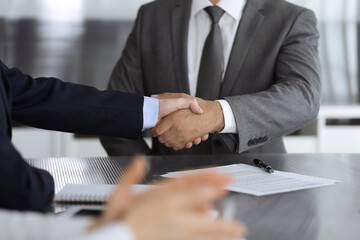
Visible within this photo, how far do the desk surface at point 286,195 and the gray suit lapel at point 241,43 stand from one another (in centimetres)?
44

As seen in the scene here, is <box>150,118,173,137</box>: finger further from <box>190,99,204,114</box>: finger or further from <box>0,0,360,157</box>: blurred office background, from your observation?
<box>0,0,360,157</box>: blurred office background

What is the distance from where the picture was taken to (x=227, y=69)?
222 centimetres

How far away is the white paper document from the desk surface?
3 cm

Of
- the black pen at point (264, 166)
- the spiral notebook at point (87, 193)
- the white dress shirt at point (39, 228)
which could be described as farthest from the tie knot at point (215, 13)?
the white dress shirt at point (39, 228)

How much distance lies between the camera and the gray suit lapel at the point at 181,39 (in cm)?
229

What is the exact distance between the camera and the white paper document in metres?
1.33

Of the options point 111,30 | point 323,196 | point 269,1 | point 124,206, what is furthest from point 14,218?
point 111,30

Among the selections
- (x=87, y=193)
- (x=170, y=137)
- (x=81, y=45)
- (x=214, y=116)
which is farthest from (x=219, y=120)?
(x=81, y=45)

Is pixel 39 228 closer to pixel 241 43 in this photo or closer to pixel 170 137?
pixel 170 137

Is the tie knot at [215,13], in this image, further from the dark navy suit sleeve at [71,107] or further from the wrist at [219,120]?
the dark navy suit sleeve at [71,107]

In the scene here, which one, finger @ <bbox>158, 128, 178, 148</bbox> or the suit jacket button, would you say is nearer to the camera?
finger @ <bbox>158, 128, 178, 148</bbox>

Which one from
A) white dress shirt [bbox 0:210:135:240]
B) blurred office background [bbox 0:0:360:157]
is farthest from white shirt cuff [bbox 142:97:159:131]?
blurred office background [bbox 0:0:360:157]

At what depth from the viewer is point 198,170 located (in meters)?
1.57

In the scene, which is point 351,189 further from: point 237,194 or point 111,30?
point 111,30
